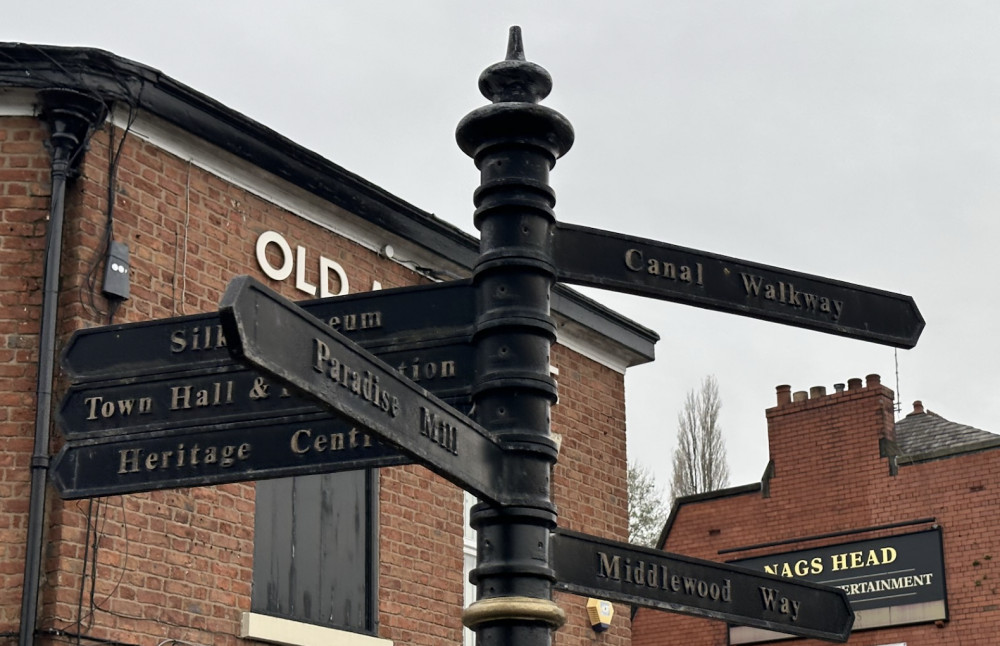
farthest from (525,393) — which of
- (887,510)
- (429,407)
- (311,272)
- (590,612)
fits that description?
(887,510)

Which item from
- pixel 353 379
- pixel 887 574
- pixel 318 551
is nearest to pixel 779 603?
pixel 353 379

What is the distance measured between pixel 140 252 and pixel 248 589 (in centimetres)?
239

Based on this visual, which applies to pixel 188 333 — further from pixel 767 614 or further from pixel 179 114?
pixel 179 114

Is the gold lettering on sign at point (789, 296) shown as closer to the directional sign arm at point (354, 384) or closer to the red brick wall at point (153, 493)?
the directional sign arm at point (354, 384)

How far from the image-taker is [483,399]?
3770 mm

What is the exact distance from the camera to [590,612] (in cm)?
1275

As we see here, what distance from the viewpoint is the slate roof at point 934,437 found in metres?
19.6

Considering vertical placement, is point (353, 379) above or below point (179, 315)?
below

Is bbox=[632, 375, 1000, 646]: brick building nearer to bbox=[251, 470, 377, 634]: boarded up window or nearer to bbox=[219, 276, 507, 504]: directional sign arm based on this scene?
bbox=[251, 470, 377, 634]: boarded up window

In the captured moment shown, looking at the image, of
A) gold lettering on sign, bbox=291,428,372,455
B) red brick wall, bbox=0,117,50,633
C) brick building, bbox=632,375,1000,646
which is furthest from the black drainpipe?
brick building, bbox=632,375,1000,646

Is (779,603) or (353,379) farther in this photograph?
(779,603)

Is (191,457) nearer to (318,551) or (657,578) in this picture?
(657,578)

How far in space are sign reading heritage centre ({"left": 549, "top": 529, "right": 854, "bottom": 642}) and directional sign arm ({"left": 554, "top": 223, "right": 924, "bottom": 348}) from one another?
0.78 m

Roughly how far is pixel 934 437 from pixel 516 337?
18.5 metres
